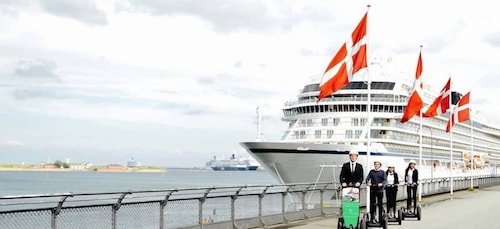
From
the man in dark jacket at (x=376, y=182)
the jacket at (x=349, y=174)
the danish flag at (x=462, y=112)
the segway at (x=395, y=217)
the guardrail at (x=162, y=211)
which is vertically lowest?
the segway at (x=395, y=217)

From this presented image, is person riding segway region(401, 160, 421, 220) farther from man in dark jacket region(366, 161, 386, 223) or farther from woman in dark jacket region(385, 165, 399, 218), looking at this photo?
man in dark jacket region(366, 161, 386, 223)

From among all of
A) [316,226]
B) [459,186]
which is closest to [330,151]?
[459,186]

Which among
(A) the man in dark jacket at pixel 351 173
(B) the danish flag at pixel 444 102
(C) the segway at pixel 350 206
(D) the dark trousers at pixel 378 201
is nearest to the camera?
(C) the segway at pixel 350 206

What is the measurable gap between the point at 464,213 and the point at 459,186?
2390 centimetres

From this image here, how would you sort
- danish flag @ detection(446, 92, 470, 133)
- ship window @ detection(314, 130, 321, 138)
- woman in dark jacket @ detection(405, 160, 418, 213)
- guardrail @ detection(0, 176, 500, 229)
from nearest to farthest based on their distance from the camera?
guardrail @ detection(0, 176, 500, 229) → woman in dark jacket @ detection(405, 160, 418, 213) → danish flag @ detection(446, 92, 470, 133) → ship window @ detection(314, 130, 321, 138)

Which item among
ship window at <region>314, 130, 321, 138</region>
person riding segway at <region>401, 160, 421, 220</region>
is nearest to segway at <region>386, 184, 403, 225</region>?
person riding segway at <region>401, 160, 421, 220</region>

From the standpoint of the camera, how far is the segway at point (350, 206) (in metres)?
14.8

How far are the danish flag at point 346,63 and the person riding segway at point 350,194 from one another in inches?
225

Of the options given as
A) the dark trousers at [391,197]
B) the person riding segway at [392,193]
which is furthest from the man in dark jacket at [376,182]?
the dark trousers at [391,197]

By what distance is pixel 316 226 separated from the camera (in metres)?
18.3

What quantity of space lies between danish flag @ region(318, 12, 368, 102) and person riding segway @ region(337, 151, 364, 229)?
5.72 metres

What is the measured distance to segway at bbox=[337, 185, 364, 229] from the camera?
14.8 m

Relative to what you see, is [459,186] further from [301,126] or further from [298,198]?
[298,198]

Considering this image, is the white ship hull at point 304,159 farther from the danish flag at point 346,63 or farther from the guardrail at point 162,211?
the danish flag at point 346,63
